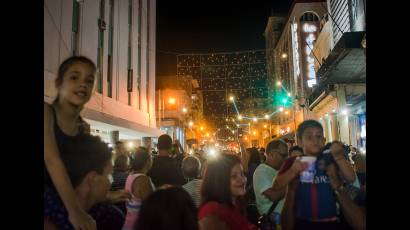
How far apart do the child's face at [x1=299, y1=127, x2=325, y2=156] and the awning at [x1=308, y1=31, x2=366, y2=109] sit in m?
7.52

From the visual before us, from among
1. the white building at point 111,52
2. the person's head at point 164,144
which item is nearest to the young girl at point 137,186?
the person's head at point 164,144

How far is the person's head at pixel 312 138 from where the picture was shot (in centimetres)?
338

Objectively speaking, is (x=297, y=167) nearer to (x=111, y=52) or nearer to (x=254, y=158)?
(x=254, y=158)

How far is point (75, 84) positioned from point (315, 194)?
239cm

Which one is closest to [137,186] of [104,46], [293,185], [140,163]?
[140,163]

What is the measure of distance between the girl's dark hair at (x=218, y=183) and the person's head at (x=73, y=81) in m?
1.37

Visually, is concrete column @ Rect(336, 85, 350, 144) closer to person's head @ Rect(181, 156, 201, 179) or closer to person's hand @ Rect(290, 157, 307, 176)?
person's head @ Rect(181, 156, 201, 179)

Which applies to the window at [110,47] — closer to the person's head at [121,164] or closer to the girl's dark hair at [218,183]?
the person's head at [121,164]

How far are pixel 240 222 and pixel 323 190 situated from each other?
3.05 ft

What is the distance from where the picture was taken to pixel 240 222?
9.50ft
